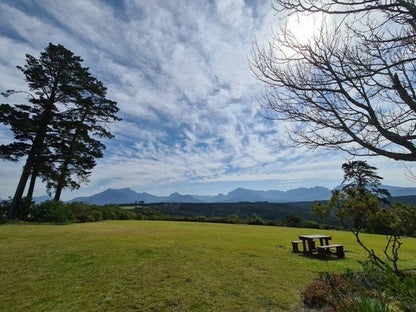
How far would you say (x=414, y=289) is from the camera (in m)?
2.92

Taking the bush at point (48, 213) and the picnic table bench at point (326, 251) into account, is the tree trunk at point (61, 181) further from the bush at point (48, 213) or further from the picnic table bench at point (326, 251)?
the picnic table bench at point (326, 251)

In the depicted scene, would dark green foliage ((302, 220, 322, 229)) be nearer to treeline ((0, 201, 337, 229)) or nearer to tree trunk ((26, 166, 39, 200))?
treeline ((0, 201, 337, 229))

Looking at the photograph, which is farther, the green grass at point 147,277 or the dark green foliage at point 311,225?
the dark green foliage at point 311,225

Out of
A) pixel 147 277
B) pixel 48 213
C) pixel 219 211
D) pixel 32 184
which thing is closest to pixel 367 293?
pixel 147 277

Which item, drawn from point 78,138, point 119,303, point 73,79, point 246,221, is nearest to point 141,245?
point 119,303

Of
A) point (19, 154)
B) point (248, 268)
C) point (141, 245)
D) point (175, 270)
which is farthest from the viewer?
point (19, 154)

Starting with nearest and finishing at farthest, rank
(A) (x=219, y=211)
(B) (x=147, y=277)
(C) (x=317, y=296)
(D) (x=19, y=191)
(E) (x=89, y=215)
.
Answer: (C) (x=317, y=296), (B) (x=147, y=277), (D) (x=19, y=191), (E) (x=89, y=215), (A) (x=219, y=211)

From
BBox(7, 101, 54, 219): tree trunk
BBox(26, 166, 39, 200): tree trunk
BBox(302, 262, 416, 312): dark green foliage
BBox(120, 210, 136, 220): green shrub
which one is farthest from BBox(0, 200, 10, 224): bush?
BBox(302, 262, 416, 312): dark green foliage

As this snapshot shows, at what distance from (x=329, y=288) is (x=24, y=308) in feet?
18.5

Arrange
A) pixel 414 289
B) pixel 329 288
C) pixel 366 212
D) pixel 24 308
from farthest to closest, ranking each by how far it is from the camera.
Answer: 1. pixel 329 288
2. pixel 366 212
3. pixel 24 308
4. pixel 414 289

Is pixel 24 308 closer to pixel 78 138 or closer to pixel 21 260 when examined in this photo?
pixel 21 260

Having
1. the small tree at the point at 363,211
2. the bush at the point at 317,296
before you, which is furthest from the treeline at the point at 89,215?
the small tree at the point at 363,211

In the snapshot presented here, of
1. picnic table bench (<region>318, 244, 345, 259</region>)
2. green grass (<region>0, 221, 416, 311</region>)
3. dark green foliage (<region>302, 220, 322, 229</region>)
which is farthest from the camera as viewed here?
dark green foliage (<region>302, 220, 322, 229</region>)

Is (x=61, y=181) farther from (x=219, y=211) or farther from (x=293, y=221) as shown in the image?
(x=219, y=211)
